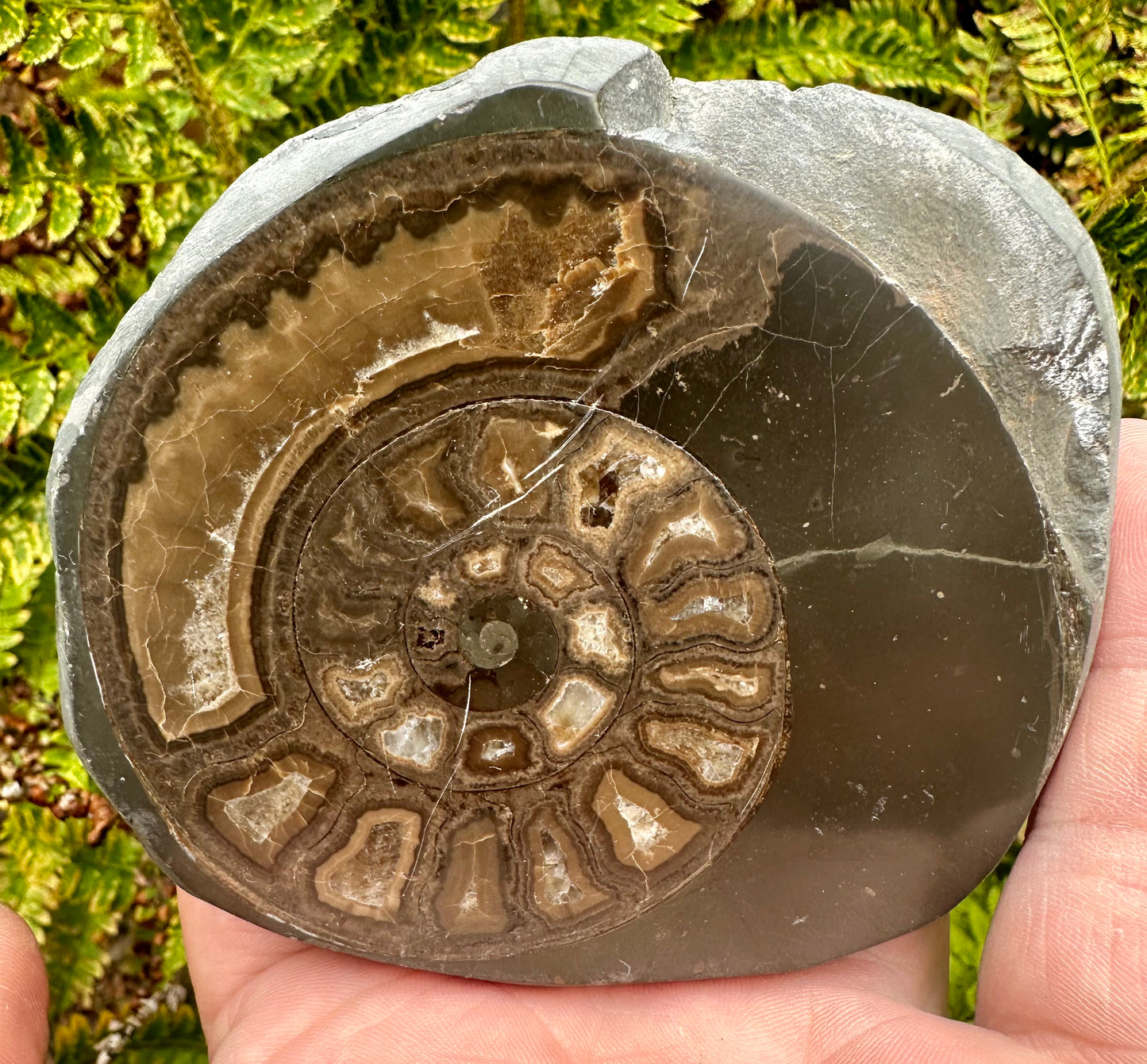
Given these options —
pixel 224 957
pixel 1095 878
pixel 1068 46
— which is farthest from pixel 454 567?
pixel 1068 46

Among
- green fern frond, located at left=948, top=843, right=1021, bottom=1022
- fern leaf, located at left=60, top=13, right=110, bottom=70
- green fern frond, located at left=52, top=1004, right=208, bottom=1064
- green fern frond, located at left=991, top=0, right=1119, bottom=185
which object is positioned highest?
fern leaf, located at left=60, top=13, right=110, bottom=70

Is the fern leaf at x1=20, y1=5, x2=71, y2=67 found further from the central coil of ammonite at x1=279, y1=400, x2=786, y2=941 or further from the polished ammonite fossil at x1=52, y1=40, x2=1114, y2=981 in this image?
the central coil of ammonite at x1=279, y1=400, x2=786, y2=941

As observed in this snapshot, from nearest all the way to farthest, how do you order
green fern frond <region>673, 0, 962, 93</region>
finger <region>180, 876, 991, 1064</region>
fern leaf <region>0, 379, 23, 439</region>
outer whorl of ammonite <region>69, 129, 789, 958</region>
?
1. outer whorl of ammonite <region>69, 129, 789, 958</region>
2. finger <region>180, 876, 991, 1064</region>
3. fern leaf <region>0, 379, 23, 439</region>
4. green fern frond <region>673, 0, 962, 93</region>

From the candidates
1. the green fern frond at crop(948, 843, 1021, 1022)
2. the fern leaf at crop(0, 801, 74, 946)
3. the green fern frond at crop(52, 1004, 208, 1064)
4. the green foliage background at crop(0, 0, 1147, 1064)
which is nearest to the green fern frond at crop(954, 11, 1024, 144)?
the green foliage background at crop(0, 0, 1147, 1064)

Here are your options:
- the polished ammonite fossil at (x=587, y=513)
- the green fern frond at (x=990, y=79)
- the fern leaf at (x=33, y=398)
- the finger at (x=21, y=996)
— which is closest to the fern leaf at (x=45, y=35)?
the fern leaf at (x=33, y=398)

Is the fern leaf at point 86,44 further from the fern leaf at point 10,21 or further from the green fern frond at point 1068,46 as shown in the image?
the green fern frond at point 1068,46

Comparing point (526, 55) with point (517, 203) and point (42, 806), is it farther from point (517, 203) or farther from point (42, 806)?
point (42, 806)

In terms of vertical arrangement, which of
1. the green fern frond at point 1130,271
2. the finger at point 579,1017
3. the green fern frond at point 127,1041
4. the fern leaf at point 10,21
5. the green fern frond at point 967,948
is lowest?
the green fern frond at point 967,948
